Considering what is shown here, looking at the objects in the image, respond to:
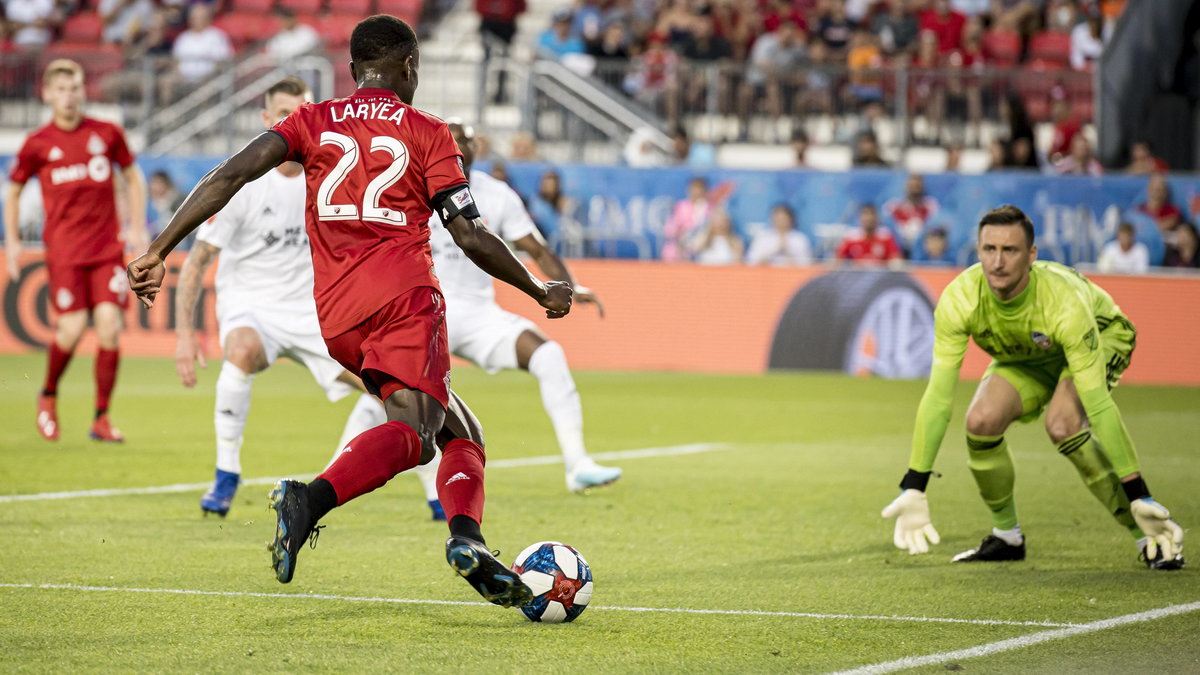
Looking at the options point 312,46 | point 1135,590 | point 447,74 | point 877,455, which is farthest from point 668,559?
point 312,46

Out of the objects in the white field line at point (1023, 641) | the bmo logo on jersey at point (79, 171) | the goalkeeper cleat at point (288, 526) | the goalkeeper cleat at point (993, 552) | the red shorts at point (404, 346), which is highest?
the bmo logo on jersey at point (79, 171)

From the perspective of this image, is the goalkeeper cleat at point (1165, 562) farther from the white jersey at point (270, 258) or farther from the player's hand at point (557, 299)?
the white jersey at point (270, 258)

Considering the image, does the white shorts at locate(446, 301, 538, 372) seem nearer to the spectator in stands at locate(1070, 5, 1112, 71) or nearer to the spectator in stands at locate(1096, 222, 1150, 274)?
the spectator in stands at locate(1096, 222, 1150, 274)

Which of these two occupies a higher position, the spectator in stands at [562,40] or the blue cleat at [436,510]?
the spectator in stands at [562,40]

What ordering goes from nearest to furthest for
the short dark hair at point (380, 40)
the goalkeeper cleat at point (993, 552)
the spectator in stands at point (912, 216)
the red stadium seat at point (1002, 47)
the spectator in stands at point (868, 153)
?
the short dark hair at point (380, 40) → the goalkeeper cleat at point (993, 552) → the spectator in stands at point (912, 216) → the spectator in stands at point (868, 153) → the red stadium seat at point (1002, 47)

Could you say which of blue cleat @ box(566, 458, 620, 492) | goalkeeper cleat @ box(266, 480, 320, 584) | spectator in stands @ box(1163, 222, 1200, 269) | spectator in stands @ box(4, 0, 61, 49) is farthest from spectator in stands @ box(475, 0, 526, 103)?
goalkeeper cleat @ box(266, 480, 320, 584)

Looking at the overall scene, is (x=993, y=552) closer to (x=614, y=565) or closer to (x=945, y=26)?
(x=614, y=565)

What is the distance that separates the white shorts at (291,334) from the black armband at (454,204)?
3.24 metres

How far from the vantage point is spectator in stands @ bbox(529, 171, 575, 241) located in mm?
20484

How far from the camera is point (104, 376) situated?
11.9 meters

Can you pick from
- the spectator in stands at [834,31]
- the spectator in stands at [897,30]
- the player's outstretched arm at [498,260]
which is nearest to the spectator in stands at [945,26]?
the spectator in stands at [897,30]

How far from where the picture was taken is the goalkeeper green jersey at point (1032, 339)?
7.16 metres

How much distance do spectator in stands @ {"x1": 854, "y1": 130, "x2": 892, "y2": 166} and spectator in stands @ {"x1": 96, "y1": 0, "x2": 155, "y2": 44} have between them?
1135 cm

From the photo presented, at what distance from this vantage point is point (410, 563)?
7203 millimetres
